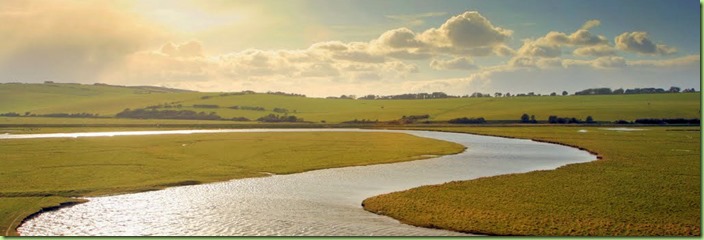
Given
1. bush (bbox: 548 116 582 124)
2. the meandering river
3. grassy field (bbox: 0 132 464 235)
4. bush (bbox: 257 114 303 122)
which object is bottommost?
the meandering river

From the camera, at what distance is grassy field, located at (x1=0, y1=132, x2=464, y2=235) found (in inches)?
1628

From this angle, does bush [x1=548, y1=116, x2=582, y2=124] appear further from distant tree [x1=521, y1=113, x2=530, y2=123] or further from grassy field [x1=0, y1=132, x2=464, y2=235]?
grassy field [x1=0, y1=132, x2=464, y2=235]

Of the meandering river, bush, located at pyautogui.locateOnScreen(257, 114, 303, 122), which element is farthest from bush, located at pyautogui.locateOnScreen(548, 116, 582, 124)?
the meandering river

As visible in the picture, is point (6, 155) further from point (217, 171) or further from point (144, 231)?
point (144, 231)

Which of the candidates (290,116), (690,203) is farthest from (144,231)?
(290,116)

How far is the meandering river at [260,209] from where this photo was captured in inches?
1220

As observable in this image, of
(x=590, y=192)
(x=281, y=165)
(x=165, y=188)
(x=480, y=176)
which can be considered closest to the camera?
(x=590, y=192)

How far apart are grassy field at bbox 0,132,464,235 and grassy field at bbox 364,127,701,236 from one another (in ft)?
59.8

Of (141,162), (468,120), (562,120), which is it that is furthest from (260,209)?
(468,120)

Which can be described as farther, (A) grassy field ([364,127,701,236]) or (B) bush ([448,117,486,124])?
(B) bush ([448,117,486,124])

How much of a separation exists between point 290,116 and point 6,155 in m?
118

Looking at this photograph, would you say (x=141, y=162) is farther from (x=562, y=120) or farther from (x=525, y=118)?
(x=525, y=118)

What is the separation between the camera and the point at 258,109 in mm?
199250

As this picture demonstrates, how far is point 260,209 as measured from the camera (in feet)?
118
